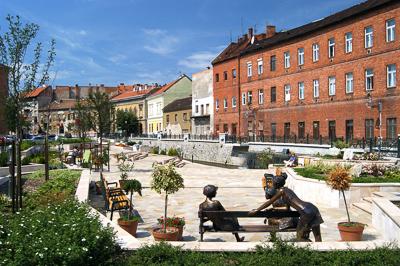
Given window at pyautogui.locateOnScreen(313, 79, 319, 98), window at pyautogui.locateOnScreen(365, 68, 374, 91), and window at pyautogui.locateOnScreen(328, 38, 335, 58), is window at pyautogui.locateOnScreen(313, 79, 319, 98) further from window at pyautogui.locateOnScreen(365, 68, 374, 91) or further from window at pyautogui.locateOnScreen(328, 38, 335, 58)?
window at pyautogui.locateOnScreen(365, 68, 374, 91)

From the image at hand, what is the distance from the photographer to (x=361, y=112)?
3191cm

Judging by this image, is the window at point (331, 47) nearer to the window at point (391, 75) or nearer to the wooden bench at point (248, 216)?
the window at point (391, 75)

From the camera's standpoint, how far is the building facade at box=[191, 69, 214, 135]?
57156mm

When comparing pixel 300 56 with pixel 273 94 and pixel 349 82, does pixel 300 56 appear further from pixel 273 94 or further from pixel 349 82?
pixel 349 82

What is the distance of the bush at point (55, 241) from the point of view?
205 inches

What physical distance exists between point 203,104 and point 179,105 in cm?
976

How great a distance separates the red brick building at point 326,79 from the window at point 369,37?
7 centimetres

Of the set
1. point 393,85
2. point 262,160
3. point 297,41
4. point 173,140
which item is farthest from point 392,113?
point 173,140

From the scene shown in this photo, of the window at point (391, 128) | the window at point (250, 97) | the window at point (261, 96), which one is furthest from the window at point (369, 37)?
the window at point (250, 97)

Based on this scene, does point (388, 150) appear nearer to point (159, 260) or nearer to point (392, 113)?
point (392, 113)

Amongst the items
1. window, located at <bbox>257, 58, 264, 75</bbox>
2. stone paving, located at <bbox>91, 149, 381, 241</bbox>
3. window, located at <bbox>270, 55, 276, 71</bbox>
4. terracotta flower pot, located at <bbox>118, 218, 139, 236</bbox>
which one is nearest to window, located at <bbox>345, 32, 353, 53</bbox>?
window, located at <bbox>270, 55, 276, 71</bbox>

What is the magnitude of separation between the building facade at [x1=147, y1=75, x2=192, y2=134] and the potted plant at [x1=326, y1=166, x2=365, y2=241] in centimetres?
6399

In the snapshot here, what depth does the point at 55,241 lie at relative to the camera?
5.46m

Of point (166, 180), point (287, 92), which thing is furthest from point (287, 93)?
point (166, 180)
